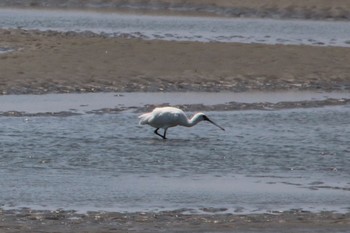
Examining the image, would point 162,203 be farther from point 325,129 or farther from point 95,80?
point 95,80

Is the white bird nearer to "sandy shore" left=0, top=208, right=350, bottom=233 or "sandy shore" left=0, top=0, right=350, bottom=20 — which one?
"sandy shore" left=0, top=208, right=350, bottom=233

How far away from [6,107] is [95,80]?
8.41 ft

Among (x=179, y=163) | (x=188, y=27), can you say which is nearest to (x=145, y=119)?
(x=179, y=163)

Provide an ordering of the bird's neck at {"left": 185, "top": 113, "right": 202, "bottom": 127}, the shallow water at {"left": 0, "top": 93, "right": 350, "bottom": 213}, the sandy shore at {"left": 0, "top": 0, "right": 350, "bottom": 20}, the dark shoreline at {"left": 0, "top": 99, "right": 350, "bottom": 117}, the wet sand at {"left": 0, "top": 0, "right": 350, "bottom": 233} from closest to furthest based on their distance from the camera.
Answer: the shallow water at {"left": 0, "top": 93, "right": 350, "bottom": 213} → the bird's neck at {"left": 185, "top": 113, "right": 202, "bottom": 127} → the dark shoreline at {"left": 0, "top": 99, "right": 350, "bottom": 117} → the wet sand at {"left": 0, "top": 0, "right": 350, "bottom": 233} → the sandy shore at {"left": 0, "top": 0, "right": 350, "bottom": 20}

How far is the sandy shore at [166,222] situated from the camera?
30.3ft

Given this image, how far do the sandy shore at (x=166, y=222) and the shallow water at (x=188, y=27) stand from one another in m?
14.3

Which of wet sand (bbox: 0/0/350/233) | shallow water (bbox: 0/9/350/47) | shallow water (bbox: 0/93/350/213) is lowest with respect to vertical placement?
shallow water (bbox: 0/93/350/213)

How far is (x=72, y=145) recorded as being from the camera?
13398 millimetres

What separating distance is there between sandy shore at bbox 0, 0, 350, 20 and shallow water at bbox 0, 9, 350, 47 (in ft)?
3.04

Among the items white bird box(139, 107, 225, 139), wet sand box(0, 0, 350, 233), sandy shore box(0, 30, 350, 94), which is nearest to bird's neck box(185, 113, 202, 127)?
white bird box(139, 107, 225, 139)

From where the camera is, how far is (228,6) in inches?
1247

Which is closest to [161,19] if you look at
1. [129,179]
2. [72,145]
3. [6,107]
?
[6,107]

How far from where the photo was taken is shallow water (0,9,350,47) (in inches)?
980

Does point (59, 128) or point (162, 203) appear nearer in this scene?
point (162, 203)
